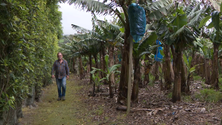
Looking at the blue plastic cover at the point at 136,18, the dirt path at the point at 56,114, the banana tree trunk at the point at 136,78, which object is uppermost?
the blue plastic cover at the point at 136,18

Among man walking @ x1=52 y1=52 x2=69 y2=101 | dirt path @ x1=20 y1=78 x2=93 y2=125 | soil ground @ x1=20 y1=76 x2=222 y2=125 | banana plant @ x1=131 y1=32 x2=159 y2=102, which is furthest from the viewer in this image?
man walking @ x1=52 y1=52 x2=69 y2=101

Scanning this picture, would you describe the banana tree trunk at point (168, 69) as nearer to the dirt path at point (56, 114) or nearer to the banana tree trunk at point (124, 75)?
the banana tree trunk at point (124, 75)

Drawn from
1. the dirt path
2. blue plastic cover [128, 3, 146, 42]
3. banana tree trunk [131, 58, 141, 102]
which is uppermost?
blue plastic cover [128, 3, 146, 42]

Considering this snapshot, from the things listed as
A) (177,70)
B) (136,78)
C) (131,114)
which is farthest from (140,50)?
(131,114)

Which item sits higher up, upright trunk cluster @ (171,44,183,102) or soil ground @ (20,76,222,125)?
upright trunk cluster @ (171,44,183,102)

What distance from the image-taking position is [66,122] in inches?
206

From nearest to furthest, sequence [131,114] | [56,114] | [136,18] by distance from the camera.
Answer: [136,18]
[131,114]
[56,114]

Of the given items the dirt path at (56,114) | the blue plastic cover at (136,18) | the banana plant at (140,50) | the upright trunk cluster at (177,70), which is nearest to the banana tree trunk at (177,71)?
the upright trunk cluster at (177,70)

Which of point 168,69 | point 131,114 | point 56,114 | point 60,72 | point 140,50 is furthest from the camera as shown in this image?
point 60,72

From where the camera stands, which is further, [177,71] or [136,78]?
[136,78]

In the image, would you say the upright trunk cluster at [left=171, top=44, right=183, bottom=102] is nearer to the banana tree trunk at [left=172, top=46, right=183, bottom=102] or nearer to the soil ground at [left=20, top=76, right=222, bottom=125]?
the banana tree trunk at [left=172, top=46, right=183, bottom=102]

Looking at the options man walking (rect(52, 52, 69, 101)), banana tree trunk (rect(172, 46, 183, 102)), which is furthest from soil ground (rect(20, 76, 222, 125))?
man walking (rect(52, 52, 69, 101))

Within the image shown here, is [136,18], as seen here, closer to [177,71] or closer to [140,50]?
[140,50]

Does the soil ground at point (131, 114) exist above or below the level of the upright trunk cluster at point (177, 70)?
below
